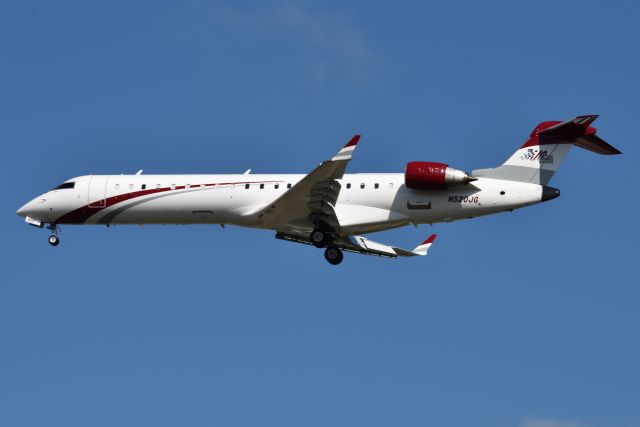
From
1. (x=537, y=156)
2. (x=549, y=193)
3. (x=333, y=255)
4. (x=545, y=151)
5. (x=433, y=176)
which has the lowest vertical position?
(x=333, y=255)

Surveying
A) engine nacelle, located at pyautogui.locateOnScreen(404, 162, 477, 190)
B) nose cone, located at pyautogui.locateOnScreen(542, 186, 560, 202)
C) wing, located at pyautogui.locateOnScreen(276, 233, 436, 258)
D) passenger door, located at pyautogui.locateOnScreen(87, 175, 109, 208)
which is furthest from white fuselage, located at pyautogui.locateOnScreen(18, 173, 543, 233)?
wing, located at pyautogui.locateOnScreen(276, 233, 436, 258)

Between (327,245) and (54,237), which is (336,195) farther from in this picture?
(54,237)

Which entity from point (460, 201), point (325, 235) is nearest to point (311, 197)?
point (325, 235)

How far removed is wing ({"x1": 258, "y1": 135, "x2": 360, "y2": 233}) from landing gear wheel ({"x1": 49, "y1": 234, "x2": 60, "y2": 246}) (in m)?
7.61

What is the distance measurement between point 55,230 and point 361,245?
10.6 m

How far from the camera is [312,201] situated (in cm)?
3553

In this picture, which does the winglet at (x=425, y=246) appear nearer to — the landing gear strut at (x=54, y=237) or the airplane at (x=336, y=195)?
the airplane at (x=336, y=195)

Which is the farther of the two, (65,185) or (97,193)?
(65,185)

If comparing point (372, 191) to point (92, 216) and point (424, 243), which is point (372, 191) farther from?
point (92, 216)

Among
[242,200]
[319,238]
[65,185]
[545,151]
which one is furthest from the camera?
[65,185]

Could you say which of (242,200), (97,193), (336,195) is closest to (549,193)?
(336,195)

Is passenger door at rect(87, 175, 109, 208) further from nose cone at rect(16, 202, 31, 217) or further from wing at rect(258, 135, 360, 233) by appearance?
wing at rect(258, 135, 360, 233)

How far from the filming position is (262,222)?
3706 centimetres

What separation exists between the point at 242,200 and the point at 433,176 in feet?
20.8
